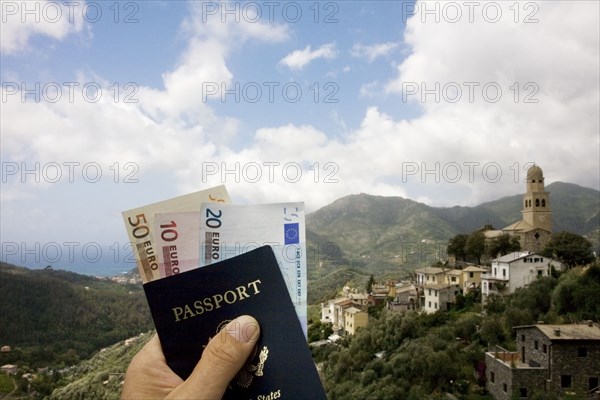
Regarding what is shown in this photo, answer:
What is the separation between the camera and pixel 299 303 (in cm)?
134

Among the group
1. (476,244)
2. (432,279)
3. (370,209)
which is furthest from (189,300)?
(370,209)

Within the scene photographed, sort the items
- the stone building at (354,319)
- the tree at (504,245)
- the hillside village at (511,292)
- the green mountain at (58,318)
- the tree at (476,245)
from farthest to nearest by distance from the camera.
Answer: the tree at (476,245) < the tree at (504,245) < the stone building at (354,319) < the green mountain at (58,318) < the hillside village at (511,292)

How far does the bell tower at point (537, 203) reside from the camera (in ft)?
105

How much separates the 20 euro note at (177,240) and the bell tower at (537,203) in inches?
1326

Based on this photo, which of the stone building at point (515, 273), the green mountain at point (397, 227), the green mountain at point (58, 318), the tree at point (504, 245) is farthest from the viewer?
the green mountain at point (397, 227)

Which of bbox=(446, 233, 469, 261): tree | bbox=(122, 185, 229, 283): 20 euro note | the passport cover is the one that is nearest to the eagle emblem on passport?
the passport cover

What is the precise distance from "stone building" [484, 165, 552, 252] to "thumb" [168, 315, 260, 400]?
3195 centimetres

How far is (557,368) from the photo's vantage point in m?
15.7

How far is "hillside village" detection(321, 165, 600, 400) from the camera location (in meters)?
15.6

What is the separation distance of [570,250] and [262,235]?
94.4 ft

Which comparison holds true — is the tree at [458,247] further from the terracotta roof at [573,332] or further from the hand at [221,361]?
the hand at [221,361]

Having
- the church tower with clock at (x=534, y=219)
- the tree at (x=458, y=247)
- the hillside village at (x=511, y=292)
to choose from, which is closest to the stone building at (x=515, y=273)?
the hillside village at (x=511, y=292)

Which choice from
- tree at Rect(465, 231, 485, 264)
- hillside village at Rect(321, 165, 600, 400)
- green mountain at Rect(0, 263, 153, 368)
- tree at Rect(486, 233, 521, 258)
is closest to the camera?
hillside village at Rect(321, 165, 600, 400)

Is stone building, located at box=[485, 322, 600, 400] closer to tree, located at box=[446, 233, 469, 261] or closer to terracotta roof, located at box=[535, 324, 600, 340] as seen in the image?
terracotta roof, located at box=[535, 324, 600, 340]
